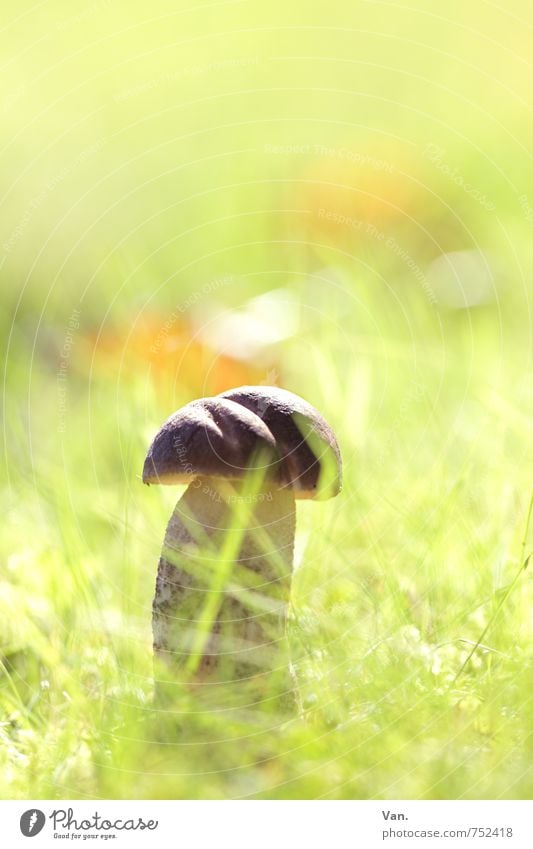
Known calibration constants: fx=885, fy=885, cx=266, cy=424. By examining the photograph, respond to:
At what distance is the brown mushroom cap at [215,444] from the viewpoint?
4.01 feet

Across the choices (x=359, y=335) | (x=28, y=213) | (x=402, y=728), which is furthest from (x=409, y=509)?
(x=28, y=213)

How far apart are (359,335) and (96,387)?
2.74 feet

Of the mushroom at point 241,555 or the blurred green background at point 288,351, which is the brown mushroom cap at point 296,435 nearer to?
the mushroom at point 241,555

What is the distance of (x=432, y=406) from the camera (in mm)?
2199

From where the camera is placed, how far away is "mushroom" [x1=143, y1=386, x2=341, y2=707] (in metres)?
1.27

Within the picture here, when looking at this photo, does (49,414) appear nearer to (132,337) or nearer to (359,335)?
(132,337)

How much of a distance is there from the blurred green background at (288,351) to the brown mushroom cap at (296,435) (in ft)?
1.09

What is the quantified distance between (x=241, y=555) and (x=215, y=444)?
0.20 metres

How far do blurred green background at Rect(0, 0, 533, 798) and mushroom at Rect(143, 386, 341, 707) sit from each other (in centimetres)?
8
